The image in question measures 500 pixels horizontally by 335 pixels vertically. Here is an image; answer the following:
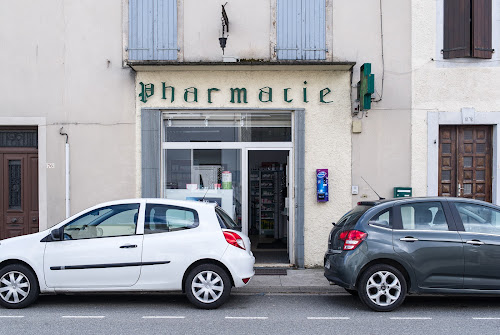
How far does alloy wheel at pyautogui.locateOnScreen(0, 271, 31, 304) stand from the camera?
302 inches

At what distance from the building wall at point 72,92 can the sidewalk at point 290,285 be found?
3357 mm

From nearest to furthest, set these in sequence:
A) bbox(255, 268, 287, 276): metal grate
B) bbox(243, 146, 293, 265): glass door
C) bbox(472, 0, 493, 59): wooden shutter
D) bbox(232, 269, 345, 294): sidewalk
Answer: bbox(232, 269, 345, 294): sidewalk → bbox(255, 268, 287, 276): metal grate → bbox(472, 0, 493, 59): wooden shutter → bbox(243, 146, 293, 265): glass door

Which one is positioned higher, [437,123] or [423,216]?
[437,123]

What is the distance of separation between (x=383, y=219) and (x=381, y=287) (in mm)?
954

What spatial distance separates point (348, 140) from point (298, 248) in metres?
2.42

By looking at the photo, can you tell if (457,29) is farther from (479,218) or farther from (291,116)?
(479,218)

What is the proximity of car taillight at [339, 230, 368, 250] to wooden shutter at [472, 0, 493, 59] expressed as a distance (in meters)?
5.49

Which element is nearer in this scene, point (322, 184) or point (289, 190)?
point (322, 184)

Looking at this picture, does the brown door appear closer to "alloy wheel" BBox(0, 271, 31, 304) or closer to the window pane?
the window pane

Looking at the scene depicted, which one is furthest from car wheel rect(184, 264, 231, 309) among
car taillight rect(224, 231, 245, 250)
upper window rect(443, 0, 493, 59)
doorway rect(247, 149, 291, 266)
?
upper window rect(443, 0, 493, 59)

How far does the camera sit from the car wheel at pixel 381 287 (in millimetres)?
7559

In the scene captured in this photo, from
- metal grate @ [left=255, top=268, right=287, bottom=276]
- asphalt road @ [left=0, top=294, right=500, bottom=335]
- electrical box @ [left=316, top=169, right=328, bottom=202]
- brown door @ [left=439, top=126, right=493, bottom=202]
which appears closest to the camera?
asphalt road @ [left=0, top=294, right=500, bottom=335]

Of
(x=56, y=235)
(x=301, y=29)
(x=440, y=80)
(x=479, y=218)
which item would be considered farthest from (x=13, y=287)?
(x=440, y=80)

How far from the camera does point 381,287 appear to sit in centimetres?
759
